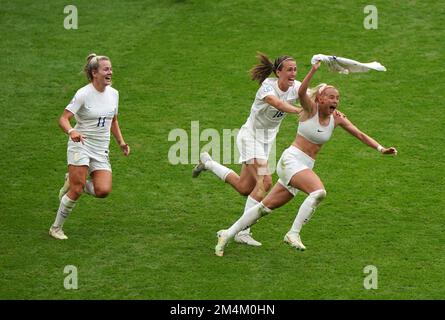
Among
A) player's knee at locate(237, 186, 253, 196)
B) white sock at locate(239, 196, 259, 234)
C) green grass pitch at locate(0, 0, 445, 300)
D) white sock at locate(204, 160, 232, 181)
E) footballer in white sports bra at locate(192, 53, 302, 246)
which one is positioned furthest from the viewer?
white sock at locate(204, 160, 232, 181)

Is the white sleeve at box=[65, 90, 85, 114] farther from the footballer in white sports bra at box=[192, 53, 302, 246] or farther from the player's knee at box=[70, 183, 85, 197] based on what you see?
the footballer in white sports bra at box=[192, 53, 302, 246]

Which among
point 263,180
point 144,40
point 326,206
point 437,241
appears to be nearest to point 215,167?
point 263,180

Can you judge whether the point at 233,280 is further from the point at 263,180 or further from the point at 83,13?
the point at 83,13

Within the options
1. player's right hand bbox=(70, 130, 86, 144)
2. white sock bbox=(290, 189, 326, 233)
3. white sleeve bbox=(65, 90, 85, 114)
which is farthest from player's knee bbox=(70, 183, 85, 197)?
white sock bbox=(290, 189, 326, 233)

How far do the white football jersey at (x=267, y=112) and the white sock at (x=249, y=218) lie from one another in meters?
1.10

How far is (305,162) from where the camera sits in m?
11.7

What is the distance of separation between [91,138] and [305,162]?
275 cm

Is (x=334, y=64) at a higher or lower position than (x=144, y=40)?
lower

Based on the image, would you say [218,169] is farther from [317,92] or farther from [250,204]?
[317,92]

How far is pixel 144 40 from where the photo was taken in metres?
18.3

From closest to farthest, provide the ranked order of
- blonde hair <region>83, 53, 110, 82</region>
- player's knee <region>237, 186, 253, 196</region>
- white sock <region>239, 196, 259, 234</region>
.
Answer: blonde hair <region>83, 53, 110, 82</region> < white sock <region>239, 196, 259, 234</region> < player's knee <region>237, 186, 253, 196</region>

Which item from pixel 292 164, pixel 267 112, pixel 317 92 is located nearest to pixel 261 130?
pixel 267 112

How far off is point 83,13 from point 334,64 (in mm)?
9187

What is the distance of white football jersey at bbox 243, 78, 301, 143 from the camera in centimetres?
1209
